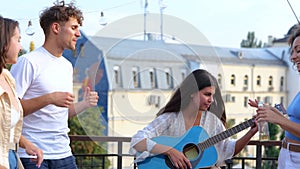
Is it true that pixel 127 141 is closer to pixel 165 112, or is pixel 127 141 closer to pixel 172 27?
pixel 165 112

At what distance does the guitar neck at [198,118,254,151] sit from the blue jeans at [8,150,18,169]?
0.86m

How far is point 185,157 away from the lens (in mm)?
2488

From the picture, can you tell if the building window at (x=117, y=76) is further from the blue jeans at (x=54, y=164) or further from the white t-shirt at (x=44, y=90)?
the blue jeans at (x=54, y=164)

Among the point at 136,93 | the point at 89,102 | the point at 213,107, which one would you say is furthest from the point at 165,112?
the point at 136,93

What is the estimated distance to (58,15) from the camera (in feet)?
7.48

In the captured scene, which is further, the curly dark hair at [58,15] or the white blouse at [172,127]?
the white blouse at [172,127]

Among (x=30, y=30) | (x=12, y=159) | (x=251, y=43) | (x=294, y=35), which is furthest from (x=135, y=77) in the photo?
(x=251, y=43)

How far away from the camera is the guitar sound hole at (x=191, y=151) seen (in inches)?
99.0

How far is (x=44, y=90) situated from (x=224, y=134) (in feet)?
2.55

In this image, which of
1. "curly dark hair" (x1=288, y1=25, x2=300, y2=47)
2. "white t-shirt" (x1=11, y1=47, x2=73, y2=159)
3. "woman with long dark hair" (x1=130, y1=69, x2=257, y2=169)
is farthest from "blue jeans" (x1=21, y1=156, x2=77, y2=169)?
"curly dark hair" (x1=288, y1=25, x2=300, y2=47)

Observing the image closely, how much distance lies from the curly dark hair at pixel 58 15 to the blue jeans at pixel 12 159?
0.57 metres

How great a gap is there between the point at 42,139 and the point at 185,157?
24.7 inches

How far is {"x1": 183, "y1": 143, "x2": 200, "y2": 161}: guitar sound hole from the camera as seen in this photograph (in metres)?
2.51

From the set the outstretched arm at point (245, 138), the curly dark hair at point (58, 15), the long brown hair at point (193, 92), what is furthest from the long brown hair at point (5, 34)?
the outstretched arm at point (245, 138)
